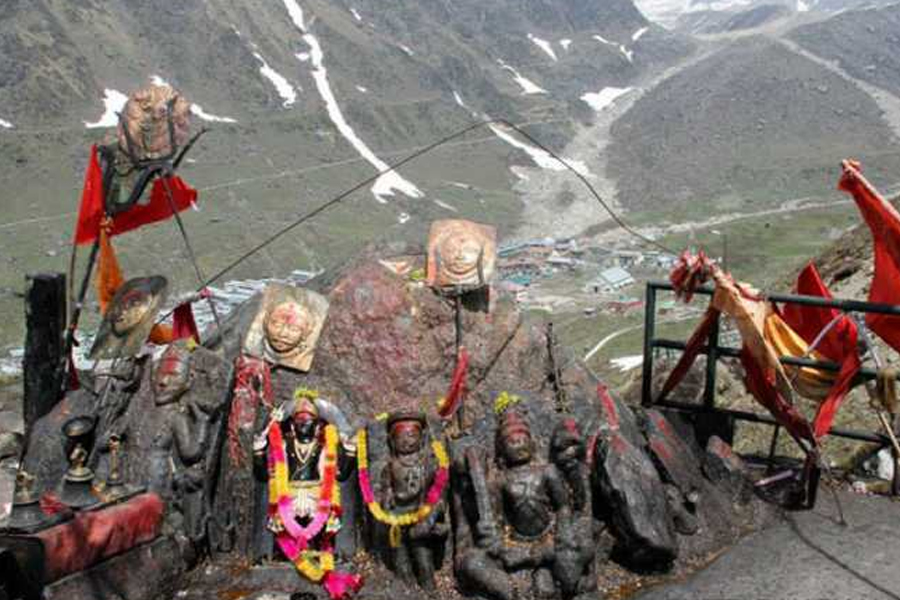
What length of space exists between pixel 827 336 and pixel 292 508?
5.48 metres

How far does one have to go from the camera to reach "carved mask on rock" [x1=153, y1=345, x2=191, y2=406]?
849cm

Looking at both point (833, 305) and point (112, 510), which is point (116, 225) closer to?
point (112, 510)

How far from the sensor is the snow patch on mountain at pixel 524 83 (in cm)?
13562

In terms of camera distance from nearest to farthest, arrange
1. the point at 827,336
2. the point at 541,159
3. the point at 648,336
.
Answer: the point at 827,336 < the point at 648,336 < the point at 541,159

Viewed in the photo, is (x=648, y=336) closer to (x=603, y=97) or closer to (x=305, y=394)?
(x=305, y=394)

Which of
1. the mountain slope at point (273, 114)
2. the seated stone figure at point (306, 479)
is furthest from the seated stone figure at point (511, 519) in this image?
the mountain slope at point (273, 114)

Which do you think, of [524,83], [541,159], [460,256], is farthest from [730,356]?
[524,83]

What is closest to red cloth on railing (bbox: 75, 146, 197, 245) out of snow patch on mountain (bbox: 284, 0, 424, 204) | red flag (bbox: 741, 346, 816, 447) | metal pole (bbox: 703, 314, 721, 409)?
metal pole (bbox: 703, 314, 721, 409)

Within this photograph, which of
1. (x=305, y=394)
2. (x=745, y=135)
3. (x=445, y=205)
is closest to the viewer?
(x=305, y=394)

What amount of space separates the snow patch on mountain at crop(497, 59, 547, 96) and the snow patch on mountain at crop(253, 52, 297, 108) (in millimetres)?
42480

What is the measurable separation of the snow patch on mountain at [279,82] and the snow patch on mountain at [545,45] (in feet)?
205

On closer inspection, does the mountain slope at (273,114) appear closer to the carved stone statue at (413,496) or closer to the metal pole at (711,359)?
the metal pole at (711,359)

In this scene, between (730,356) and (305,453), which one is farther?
(730,356)

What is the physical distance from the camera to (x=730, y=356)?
9.35m
